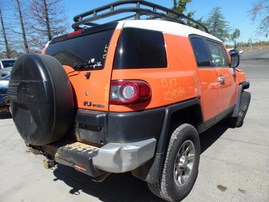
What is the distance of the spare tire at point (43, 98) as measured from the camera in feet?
7.23

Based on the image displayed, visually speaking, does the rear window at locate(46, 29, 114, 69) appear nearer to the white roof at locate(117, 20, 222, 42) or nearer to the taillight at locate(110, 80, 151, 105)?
the white roof at locate(117, 20, 222, 42)

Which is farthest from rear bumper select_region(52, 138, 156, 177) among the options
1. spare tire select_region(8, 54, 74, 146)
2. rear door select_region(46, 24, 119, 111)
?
rear door select_region(46, 24, 119, 111)

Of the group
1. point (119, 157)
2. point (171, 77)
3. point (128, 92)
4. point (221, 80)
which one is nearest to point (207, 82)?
point (221, 80)

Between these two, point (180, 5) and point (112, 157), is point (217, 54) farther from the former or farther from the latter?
point (180, 5)

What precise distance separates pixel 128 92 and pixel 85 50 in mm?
842

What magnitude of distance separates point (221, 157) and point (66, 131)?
2536mm

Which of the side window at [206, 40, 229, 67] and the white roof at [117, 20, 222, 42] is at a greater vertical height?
the white roof at [117, 20, 222, 42]

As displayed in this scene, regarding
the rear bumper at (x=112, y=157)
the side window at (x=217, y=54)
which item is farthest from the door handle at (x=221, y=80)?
the rear bumper at (x=112, y=157)

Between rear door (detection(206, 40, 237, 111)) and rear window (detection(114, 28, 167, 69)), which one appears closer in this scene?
rear window (detection(114, 28, 167, 69))

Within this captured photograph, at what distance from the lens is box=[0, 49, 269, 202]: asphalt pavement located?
2.82 metres

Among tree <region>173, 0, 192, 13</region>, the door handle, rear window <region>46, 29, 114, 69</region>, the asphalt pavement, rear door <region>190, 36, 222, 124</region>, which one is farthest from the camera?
tree <region>173, 0, 192, 13</region>

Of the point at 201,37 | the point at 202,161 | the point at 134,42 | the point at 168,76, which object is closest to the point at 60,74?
the point at 134,42

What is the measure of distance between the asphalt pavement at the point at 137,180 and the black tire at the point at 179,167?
0.18 m

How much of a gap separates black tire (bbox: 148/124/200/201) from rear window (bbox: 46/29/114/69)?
1.12m
